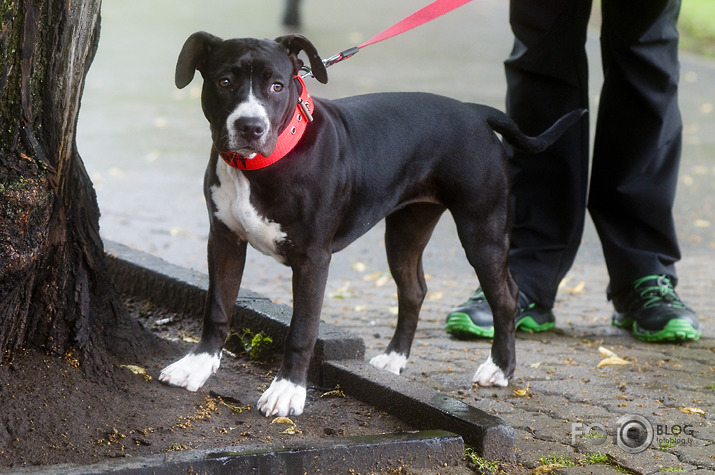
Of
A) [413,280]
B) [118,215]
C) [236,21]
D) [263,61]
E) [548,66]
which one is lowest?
[118,215]

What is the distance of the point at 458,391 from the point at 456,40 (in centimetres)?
1880

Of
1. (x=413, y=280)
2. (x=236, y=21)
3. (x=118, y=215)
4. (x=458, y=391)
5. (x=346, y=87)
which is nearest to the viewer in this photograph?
(x=458, y=391)

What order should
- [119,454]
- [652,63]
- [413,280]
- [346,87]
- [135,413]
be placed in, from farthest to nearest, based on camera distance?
[346,87]
[652,63]
[413,280]
[135,413]
[119,454]

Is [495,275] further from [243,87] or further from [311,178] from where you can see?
[243,87]

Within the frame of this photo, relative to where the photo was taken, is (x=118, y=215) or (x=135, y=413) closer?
(x=135, y=413)

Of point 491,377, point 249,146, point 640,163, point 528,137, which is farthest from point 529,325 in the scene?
point 249,146

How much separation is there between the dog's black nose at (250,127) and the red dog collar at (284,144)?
5.1 inches

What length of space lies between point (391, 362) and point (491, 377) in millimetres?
442

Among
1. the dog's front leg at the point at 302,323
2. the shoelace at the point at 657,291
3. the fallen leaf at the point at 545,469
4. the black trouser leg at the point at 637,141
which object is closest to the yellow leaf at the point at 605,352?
the shoelace at the point at 657,291

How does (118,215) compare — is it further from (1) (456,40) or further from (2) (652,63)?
(1) (456,40)

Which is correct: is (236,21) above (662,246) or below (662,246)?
above

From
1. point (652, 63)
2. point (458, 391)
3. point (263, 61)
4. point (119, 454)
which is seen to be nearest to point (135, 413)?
point (119, 454)

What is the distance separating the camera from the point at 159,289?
4.45m

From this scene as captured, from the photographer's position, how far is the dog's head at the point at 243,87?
301 centimetres
